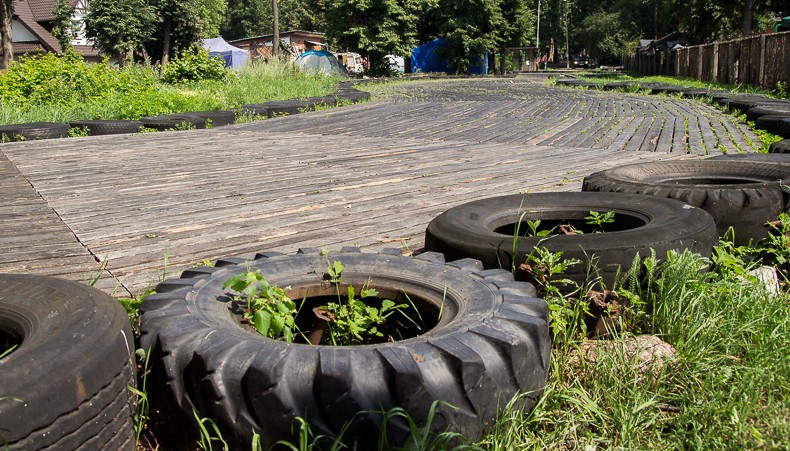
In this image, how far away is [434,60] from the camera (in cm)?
4547

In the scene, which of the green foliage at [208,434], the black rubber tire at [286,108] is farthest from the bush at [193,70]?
the green foliage at [208,434]

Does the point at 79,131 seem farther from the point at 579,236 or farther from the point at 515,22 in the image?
the point at 515,22

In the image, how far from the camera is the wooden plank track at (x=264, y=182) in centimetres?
369

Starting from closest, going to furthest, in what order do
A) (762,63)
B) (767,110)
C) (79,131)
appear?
(79,131)
(767,110)
(762,63)

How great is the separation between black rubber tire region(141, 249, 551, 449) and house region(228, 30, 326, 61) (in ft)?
165

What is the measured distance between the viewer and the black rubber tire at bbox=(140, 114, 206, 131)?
10.2 m

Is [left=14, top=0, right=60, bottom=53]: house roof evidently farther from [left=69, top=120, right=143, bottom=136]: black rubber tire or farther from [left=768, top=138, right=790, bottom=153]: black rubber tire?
[left=768, top=138, right=790, bottom=153]: black rubber tire

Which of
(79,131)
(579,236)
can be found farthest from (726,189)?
(79,131)

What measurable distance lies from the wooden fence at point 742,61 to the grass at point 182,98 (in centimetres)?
1078

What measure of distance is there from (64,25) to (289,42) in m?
15.2

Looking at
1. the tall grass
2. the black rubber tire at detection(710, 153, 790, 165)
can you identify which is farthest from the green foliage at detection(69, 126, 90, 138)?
the tall grass

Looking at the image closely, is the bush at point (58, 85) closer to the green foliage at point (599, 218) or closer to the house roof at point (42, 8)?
the green foliage at point (599, 218)

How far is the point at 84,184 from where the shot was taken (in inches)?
218

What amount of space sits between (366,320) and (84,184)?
4050 millimetres
